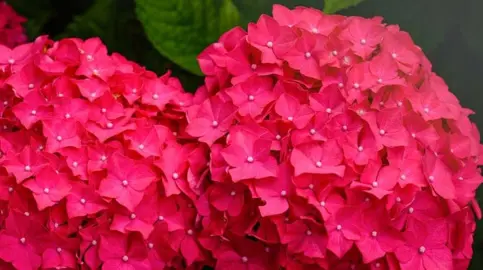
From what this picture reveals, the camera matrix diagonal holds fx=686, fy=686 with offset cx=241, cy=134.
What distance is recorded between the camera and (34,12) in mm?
1465

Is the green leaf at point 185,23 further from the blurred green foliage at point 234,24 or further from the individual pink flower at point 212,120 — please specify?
the individual pink flower at point 212,120

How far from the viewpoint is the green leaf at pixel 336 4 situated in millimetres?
984

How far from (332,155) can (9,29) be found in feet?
2.51

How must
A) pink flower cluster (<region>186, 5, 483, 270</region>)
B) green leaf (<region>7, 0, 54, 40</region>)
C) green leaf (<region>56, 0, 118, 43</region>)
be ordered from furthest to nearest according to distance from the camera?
green leaf (<region>7, 0, 54, 40</region>)
green leaf (<region>56, 0, 118, 43</region>)
pink flower cluster (<region>186, 5, 483, 270</region>)

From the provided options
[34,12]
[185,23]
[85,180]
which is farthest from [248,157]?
[34,12]

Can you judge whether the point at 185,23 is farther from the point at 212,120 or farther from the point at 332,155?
the point at 332,155

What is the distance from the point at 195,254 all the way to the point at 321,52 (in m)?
0.28

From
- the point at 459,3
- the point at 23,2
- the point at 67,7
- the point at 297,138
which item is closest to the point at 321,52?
the point at 297,138

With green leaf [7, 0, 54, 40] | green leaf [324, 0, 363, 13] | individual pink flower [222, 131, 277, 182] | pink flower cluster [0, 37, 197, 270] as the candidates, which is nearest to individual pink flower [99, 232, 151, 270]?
pink flower cluster [0, 37, 197, 270]

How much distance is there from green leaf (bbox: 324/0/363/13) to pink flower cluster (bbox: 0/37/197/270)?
0.31 metres

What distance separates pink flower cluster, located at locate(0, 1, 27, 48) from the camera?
124 cm

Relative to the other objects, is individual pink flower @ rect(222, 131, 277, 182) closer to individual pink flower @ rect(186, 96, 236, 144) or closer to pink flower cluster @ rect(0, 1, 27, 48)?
individual pink flower @ rect(186, 96, 236, 144)

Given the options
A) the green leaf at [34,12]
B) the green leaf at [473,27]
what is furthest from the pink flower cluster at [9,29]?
the green leaf at [473,27]

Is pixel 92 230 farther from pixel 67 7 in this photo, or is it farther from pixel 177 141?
pixel 67 7
